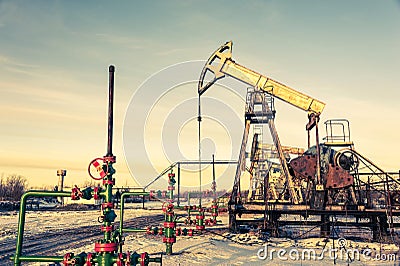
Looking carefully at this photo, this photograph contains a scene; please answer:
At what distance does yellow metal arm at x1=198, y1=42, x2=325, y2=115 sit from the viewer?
50.0 feet

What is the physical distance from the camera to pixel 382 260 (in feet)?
32.5

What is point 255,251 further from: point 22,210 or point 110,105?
point 22,210

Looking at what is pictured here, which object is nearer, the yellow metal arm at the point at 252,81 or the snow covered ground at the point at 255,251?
the snow covered ground at the point at 255,251

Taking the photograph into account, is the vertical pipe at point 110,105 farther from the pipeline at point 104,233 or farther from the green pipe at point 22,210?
the green pipe at point 22,210

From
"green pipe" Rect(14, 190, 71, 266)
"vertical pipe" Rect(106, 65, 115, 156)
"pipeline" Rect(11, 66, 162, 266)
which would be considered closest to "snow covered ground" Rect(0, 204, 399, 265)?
"pipeline" Rect(11, 66, 162, 266)

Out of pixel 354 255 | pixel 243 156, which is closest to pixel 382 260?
pixel 354 255

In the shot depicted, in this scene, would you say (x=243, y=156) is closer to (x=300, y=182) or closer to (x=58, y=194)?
(x=300, y=182)

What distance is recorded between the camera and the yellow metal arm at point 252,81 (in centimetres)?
1523

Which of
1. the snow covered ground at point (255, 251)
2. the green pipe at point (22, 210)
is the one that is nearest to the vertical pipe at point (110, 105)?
the green pipe at point (22, 210)

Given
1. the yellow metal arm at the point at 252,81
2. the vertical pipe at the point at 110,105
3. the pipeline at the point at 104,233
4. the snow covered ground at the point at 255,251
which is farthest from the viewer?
the yellow metal arm at the point at 252,81

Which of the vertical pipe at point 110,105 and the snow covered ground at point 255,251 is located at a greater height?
the vertical pipe at point 110,105

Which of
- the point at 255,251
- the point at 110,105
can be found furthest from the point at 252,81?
the point at 110,105

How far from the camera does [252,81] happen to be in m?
16.2

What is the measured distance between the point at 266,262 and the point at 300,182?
23.9 ft
